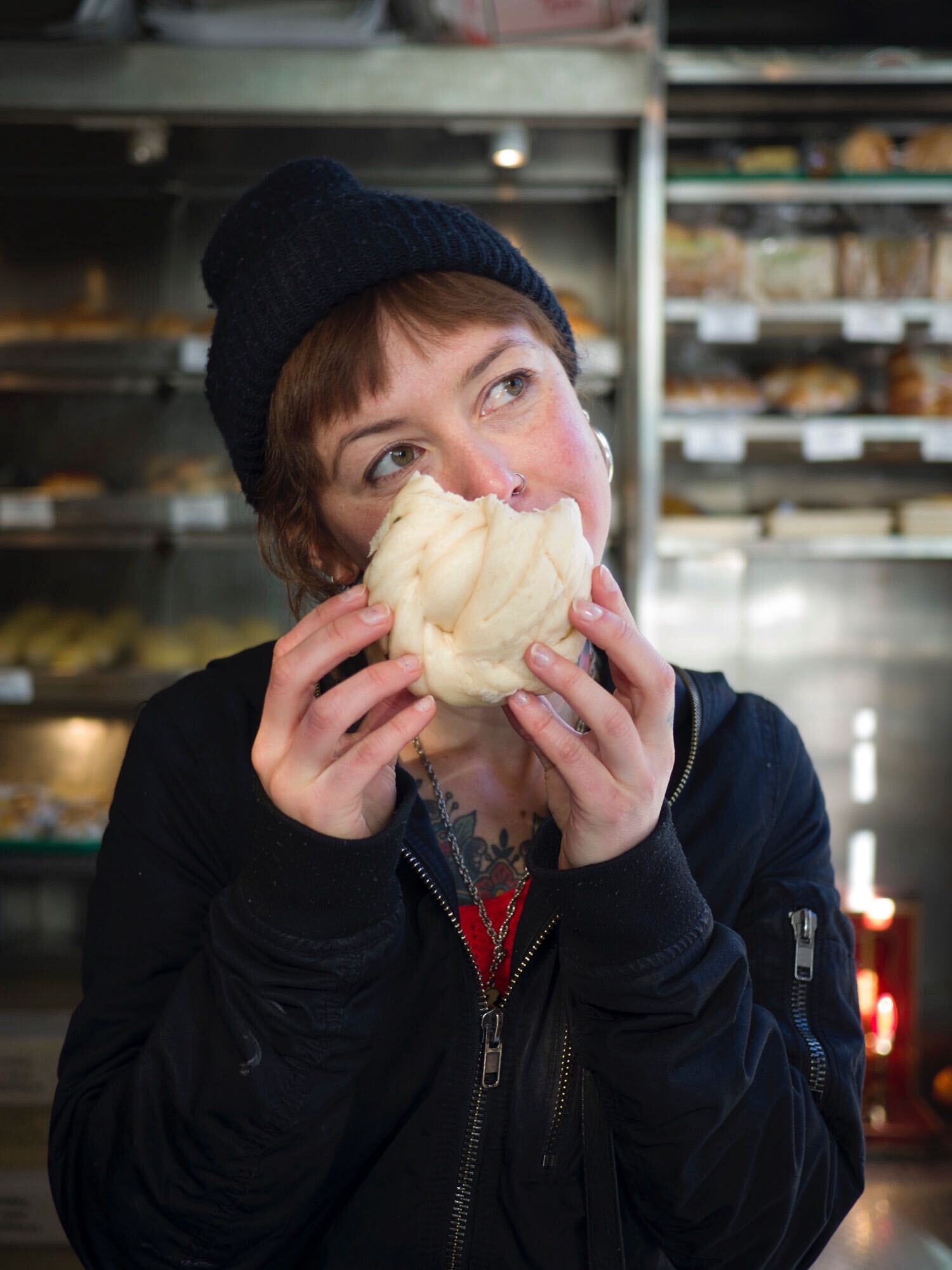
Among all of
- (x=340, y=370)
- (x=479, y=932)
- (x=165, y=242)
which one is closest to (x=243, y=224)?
(x=340, y=370)

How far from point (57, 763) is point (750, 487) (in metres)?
2.24

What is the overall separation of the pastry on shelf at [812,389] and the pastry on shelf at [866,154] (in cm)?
53

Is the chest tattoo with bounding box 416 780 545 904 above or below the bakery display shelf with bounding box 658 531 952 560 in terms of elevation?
below

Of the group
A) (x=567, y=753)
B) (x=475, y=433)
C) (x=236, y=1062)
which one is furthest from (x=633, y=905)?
(x=475, y=433)

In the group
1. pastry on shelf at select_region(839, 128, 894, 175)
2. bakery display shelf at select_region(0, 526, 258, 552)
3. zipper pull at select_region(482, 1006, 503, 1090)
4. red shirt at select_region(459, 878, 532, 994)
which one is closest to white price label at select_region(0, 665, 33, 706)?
bakery display shelf at select_region(0, 526, 258, 552)

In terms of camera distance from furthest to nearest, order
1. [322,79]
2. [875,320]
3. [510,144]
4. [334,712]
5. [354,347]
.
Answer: [875,320] → [510,144] → [322,79] → [354,347] → [334,712]

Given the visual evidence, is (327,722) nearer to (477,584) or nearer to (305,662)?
(305,662)

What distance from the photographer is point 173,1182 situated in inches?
35.2

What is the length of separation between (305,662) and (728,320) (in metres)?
A: 2.18

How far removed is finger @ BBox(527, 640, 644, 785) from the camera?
819 mm

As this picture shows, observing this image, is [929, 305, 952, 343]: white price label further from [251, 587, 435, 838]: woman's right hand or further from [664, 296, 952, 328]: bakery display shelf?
[251, 587, 435, 838]: woman's right hand

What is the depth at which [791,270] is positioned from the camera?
2.77 m

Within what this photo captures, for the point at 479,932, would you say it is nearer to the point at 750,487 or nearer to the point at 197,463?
the point at 197,463

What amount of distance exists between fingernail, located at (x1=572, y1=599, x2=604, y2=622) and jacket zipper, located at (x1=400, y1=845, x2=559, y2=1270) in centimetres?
32
